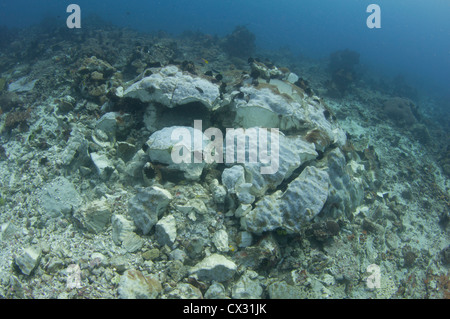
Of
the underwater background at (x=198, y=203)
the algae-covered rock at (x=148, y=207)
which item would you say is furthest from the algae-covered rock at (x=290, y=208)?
the algae-covered rock at (x=148, y=207)

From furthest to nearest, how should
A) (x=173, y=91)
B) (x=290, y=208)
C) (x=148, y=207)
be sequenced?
(x=173, y=91), (x=290, y=208), (x=148, y=207)

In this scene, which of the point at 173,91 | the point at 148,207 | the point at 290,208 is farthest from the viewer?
the point at 173,91

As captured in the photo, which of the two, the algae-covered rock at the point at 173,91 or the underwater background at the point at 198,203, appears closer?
the underwater background at the point at 198,203

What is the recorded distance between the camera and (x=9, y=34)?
22.9 metres

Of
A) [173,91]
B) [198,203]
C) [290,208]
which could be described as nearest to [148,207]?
[198,203]

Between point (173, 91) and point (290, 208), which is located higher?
point (173, 91)

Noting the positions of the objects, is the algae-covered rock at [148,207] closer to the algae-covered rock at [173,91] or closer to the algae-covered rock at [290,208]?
the algae-covered rock at [290,208]

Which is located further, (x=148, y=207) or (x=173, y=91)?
(x=173, y=91)

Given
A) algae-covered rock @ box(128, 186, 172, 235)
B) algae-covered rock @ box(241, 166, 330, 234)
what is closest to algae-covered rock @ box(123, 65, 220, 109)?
algae-covered rock @ box(128, 186, 172, 235)

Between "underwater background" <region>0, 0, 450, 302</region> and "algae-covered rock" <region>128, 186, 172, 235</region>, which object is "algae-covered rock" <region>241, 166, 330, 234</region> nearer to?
"underwater background" <region>0, 0, 450, 302</region>

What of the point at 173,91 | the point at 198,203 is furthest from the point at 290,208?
the point at 173,91

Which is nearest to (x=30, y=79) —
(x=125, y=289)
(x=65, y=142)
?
(x=65, y=142)

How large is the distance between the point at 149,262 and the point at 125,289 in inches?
22.7

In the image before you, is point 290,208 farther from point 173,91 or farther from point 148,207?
point 173,91
